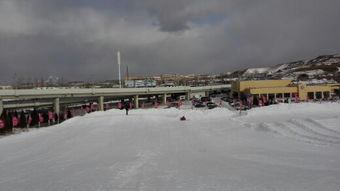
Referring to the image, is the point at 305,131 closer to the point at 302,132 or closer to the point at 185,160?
the point at 302,132

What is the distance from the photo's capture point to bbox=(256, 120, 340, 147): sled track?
16.9 m

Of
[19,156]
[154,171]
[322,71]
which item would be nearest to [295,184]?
[154,171]

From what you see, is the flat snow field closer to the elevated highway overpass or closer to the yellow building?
the elevated highway overpass

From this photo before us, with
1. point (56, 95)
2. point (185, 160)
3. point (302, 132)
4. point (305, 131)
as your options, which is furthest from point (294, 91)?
point (185, 160)

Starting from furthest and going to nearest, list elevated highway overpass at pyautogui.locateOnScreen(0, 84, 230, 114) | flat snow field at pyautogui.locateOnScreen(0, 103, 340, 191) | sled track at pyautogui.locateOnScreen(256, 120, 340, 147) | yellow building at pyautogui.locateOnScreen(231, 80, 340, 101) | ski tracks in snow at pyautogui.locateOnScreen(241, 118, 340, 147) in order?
yellow building at pyautogui.locateOnScreen(231, 80, 340, 101), elevated highway overpass at pyautogui.locateOnScreen(0, 84, 230, 114), ski tracks in snow at pyautogui.locateOnScreen(241, 118, 340, 147), sled track at pyautogui.locateOnScreen(256, 120, 340, 147), flat snow field at pyautogui.locateOnScreen(0, 103, 340, 191)

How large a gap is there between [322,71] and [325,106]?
142m

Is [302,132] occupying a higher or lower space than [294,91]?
lower

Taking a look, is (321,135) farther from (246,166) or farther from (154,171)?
(154,171)

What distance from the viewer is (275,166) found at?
12.2 meters

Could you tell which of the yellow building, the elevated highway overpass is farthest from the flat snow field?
the yellow building

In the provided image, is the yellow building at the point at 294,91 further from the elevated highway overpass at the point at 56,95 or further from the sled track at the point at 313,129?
the sled track at the point at 313,129

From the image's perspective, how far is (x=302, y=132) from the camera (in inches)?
787

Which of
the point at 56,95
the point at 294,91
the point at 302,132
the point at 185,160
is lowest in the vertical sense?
the point at 185,160

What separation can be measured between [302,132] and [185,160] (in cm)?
1010
